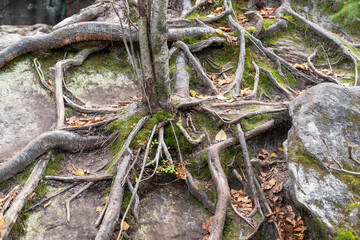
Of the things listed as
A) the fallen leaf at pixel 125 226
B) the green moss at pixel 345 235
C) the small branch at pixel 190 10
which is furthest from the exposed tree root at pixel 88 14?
the green moss at pixel 345 235

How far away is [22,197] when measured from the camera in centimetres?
324

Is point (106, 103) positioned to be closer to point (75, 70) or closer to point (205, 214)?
point (75, 70)

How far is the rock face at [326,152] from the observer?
8.85ft

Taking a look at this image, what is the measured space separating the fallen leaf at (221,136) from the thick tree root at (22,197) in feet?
7.14

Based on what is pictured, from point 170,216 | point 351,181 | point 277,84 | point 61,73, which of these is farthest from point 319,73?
point 61,73

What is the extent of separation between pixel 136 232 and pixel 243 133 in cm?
179

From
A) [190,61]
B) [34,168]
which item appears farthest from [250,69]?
[34,168]

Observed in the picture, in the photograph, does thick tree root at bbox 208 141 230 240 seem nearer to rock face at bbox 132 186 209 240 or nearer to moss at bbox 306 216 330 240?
rock face at bbox 132 186 209 240

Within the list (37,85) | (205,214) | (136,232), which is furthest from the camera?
(37,85)

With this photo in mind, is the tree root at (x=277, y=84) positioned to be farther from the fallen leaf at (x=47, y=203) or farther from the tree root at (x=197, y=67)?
the fallen leaf at (x=47, y=203)

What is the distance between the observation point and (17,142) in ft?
13.7

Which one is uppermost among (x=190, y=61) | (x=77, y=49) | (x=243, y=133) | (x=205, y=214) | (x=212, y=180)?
(x=77, y=49)

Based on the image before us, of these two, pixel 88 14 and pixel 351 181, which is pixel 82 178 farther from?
pixel 88 14

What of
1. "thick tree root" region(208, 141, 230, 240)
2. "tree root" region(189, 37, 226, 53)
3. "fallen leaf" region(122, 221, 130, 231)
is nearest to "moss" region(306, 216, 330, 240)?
"thick tree root" region(208, 141, 230, 240)
